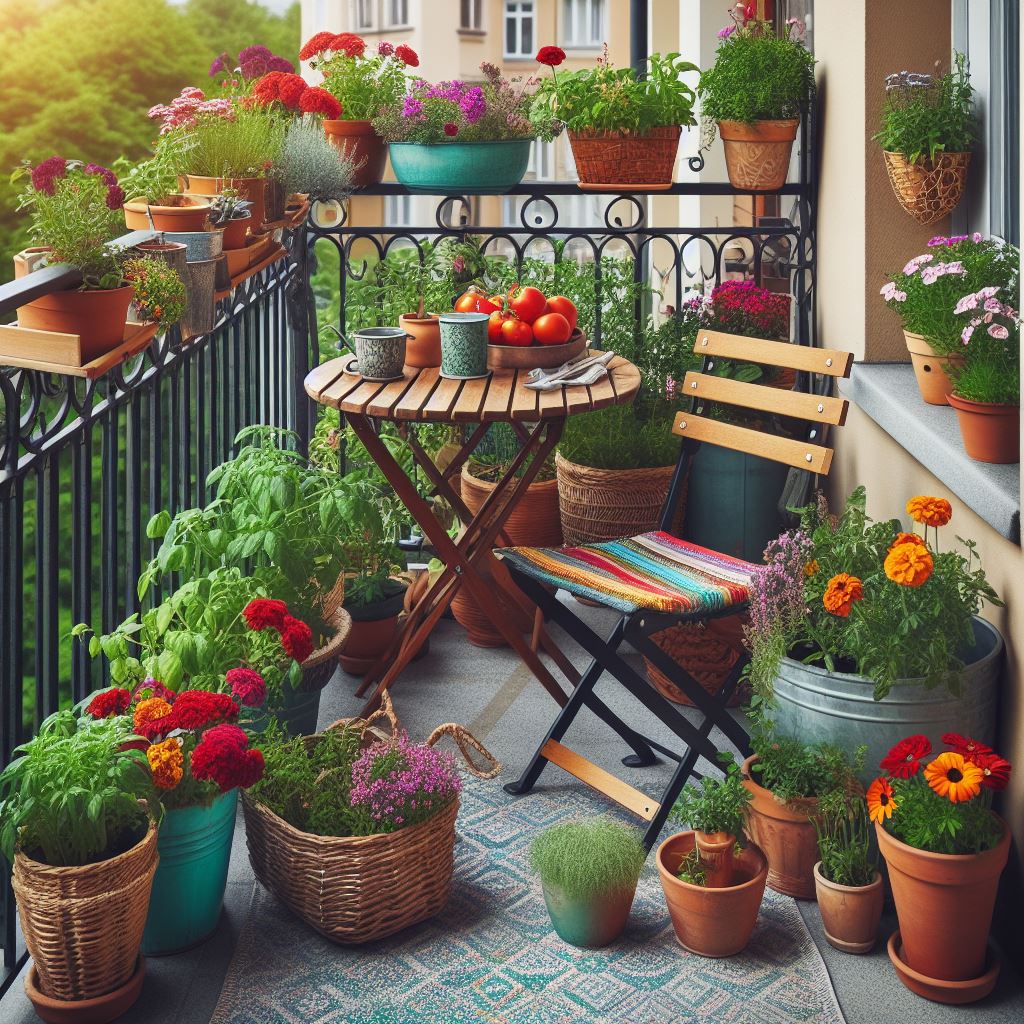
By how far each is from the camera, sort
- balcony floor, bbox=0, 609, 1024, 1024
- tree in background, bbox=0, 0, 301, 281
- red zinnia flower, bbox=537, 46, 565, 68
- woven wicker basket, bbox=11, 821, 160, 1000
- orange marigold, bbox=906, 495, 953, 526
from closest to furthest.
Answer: woven wicker basket, bbox=11, 821, 160, 1000 < balcony floor, bbox=0, 609, 1024, 1024 < orange marigold, bbox=906, 495, 953, 526 < red zinnia flower, bbox=537, 46, 565, 68 < tree in background, bbox=0, 0, 301, 281

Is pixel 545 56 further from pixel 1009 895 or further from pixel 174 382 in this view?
pixel 1009 895

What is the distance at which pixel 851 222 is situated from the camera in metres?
4.12

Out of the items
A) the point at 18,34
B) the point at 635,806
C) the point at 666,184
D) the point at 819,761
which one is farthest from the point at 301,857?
the point at 18,34

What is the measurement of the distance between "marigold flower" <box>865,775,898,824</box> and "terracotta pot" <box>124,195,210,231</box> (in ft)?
6.63

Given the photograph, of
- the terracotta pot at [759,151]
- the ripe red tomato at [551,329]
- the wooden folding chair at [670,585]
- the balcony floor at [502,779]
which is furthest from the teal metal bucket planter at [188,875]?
the terracotta pot at [759,151]

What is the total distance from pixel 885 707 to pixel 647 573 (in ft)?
2.51

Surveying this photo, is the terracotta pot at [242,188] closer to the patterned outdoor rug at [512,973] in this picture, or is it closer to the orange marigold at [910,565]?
the patterned outdoor rug at [512,973]

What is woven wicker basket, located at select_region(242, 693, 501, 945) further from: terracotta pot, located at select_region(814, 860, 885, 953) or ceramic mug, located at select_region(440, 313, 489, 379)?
ceramic mug, located at select_region(440, 313, 489, 379)

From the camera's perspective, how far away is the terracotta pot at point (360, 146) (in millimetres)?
4738

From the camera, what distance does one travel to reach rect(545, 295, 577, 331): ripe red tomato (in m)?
3.88

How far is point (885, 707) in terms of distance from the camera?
2.85m

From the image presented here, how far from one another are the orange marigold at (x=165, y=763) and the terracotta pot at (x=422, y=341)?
1505 millimetres

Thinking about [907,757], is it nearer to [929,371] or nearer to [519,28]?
[929,371]

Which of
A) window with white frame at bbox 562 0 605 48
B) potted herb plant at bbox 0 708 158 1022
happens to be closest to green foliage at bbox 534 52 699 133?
potted herb plant at bbox 0 708 158 1022
